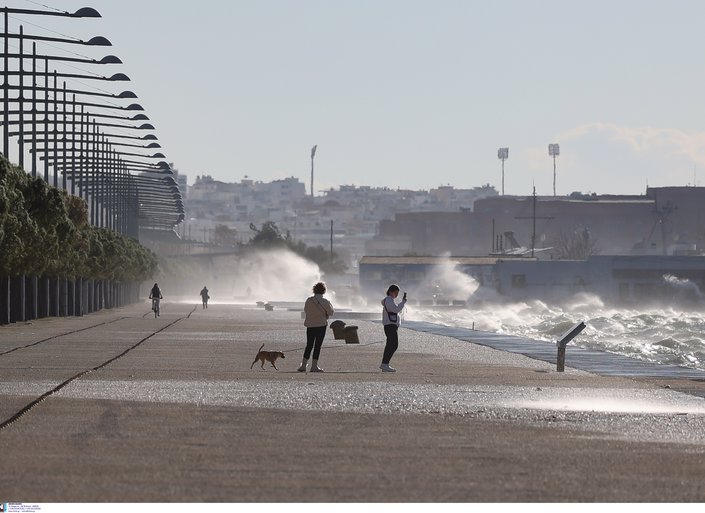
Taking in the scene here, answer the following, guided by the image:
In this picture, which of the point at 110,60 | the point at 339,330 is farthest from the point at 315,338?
the point at 110,60

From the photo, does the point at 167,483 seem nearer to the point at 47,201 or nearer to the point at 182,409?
the point at 182,409

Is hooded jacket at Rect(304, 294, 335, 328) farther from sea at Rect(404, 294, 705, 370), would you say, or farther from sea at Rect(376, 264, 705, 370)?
sea at Rect(404, 294, 705, 370)

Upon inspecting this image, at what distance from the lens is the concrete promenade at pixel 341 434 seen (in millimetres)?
13852

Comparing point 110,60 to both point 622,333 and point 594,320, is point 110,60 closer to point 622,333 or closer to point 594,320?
point 622,333

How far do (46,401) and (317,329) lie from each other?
31.3 ft

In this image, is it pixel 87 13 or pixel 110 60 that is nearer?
pixel 87 13

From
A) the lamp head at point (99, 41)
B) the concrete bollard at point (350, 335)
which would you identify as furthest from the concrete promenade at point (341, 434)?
the lamp head at point (99, 41)

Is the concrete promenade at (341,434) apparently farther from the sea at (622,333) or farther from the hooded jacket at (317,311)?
the sea at (622,333)

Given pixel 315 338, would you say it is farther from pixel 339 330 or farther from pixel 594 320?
pixel 594 320

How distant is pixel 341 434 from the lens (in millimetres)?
18578

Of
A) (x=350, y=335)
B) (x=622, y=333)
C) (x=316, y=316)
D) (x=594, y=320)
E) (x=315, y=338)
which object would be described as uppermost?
(x=316, y=316)

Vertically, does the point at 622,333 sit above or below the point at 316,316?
below

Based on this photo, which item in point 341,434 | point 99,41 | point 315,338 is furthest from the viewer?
point 99,41

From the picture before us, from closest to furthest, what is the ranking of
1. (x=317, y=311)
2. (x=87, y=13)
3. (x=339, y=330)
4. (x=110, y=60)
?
(x=317, y=311), (x=339, y=330), (x=87, y=13), (x=110, y=60)
